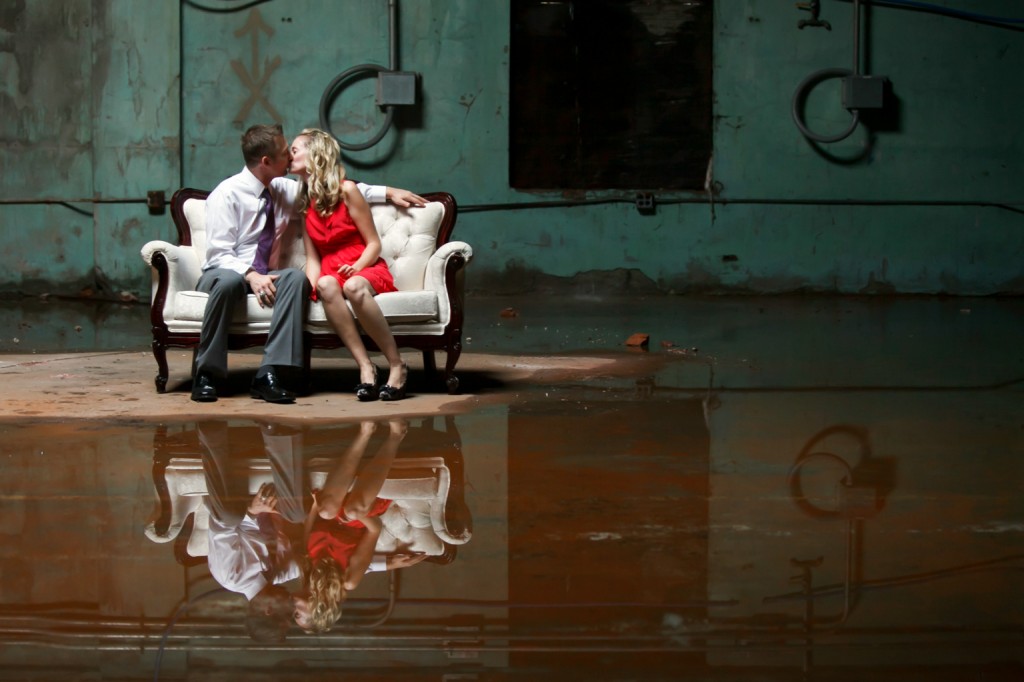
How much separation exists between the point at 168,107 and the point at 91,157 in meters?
0.66

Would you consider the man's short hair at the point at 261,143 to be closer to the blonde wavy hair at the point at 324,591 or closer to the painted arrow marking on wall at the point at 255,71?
the blonde wavy hair at the point at 324,591

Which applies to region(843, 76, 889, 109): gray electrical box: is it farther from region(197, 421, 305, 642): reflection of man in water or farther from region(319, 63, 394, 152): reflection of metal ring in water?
region(197, 421, 305, 642): reflection of man in water

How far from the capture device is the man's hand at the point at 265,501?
3.20 metres

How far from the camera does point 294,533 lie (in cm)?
300

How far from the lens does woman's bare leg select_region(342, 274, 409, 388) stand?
479 centimetres

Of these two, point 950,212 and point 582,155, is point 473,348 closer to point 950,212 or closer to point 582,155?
point 582,155

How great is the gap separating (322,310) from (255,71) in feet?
14.7

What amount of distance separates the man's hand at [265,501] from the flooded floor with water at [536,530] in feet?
0.07

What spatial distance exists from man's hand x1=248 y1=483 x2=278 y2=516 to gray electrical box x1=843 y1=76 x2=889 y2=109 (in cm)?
659

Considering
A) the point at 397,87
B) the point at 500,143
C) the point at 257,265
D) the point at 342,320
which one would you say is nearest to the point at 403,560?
the point at 342,320

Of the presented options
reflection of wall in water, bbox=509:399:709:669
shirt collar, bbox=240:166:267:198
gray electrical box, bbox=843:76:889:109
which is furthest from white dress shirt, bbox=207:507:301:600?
gray electrical box, bbox=843:76:889:109

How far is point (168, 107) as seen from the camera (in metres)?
8.79

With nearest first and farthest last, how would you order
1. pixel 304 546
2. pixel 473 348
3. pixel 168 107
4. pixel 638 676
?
pixel 638 676
pixel 304 546
pixel 473 348
pixel 168 107

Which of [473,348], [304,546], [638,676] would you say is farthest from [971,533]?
[473,348]
